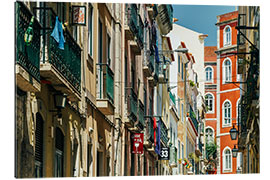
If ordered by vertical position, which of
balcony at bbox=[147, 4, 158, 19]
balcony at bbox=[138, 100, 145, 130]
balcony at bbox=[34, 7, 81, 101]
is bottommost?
balcony at bbox=[138, 100, 145, 130]

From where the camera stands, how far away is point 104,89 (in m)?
12.2

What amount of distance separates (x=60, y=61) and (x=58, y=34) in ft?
1.19

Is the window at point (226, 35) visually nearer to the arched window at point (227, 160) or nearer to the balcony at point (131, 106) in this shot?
the balcony at point (131, 106)

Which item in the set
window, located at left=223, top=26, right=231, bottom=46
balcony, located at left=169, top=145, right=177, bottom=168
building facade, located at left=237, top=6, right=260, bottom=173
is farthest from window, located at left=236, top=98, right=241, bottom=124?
balcony, located at left=169, top=145, right=177, bottom=168

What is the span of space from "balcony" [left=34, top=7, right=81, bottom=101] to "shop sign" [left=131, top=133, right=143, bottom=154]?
8.43 ft

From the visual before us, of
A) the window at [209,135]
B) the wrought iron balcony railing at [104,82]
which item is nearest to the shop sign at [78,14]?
the wrought iron balcony railing at [104,82]

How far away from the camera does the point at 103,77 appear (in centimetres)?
1217

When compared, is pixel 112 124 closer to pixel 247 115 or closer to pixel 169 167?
pixel 169 167

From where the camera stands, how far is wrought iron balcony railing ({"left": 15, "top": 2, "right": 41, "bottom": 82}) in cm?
884

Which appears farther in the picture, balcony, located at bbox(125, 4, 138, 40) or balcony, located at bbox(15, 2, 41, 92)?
balcony, located at bbox(125, 4, 138, 40)

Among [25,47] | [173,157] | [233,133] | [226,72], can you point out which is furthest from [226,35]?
[25,47]

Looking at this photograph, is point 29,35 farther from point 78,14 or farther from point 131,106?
point 131,106

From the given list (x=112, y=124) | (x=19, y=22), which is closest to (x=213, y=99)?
(x=112, y=124)

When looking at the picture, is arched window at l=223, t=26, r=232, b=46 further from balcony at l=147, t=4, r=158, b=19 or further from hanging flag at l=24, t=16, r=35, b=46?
hanging flag at l=24, t=16, r=35, b=46
